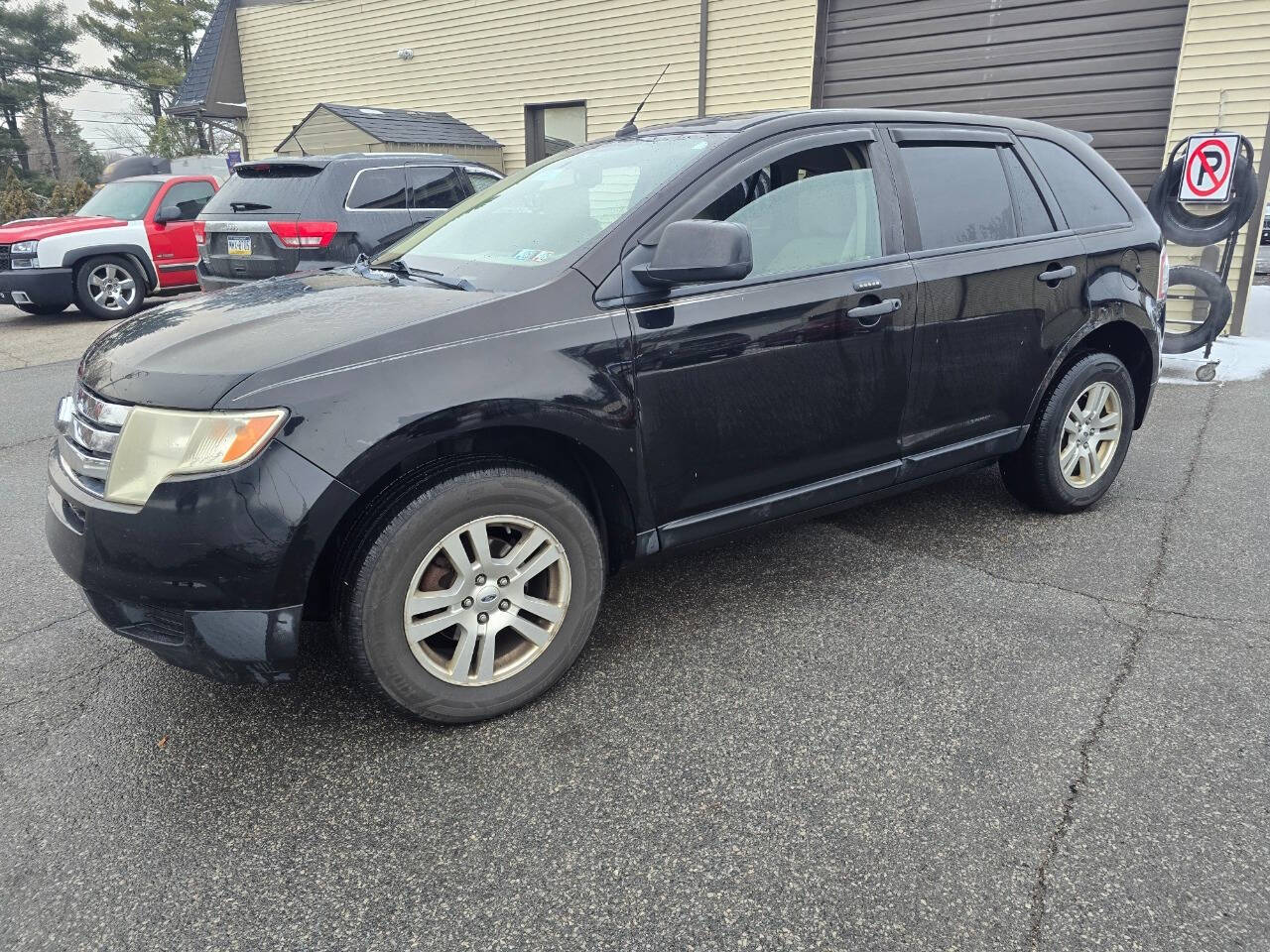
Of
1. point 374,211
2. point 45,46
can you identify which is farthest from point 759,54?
point 45,46

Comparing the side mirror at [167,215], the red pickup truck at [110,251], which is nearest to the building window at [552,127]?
the red pickup truck at [110,251]

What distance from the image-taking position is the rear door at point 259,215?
7.29 metres

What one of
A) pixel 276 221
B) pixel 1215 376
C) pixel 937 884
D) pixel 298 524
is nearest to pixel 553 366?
pixel 298 524

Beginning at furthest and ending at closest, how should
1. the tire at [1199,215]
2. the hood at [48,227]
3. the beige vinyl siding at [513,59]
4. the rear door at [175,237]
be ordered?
the beige vinyl siding at [513,59], the rear door at [175,237], the hood at [48,227], the tire at [1199,215]

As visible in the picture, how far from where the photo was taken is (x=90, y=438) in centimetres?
232

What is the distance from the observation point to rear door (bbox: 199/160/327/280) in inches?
287

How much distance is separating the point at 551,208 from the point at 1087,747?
2.41 m

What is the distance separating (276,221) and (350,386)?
19.3ft

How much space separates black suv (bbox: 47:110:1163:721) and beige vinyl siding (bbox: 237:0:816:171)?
8632 millimetres

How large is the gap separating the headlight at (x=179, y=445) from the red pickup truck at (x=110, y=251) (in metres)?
8.81

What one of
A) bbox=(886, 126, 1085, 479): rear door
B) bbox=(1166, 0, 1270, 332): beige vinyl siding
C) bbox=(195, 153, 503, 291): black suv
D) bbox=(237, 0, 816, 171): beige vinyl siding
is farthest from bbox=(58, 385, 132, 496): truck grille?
bbox=(237, 0, 816, 171): beige vinyl siding

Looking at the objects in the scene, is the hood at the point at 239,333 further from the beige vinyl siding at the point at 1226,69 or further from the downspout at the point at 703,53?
the downspout at the point at 703,53

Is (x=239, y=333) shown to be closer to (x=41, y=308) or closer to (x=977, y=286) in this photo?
(x=977, y=286)

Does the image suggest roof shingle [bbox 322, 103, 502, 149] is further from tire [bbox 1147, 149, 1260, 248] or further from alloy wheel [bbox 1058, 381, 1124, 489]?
alloy wheel [bbox 1058, 381, 1124, 489]
